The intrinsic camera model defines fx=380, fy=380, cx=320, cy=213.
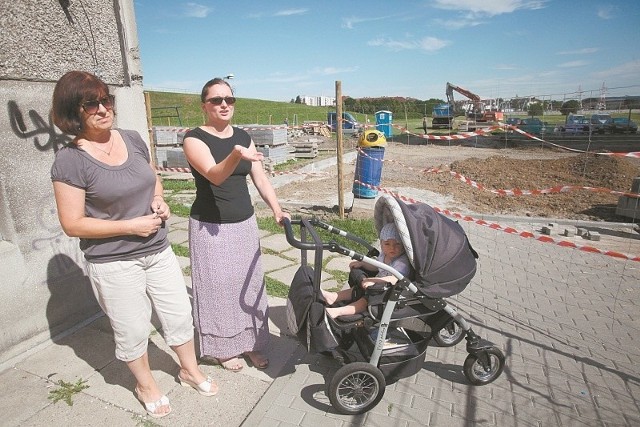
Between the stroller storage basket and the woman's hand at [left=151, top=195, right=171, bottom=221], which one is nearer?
the woman's hand at [left=151, top=195, right=171, bottom=221]

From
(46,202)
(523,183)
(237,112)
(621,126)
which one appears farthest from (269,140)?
(237,112)

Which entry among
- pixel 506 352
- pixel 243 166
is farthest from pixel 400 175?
pixel 243 166

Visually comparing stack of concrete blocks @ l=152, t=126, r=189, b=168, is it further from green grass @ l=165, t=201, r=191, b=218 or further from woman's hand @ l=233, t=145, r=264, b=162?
woman's hand @ l=233, t=145, r=264, b=162

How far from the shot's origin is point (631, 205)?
6758mm

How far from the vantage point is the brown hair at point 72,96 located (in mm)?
1835

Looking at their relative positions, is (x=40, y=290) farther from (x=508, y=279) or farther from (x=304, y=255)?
(x=508, y=279)

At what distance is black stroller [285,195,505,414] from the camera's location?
2.38 m

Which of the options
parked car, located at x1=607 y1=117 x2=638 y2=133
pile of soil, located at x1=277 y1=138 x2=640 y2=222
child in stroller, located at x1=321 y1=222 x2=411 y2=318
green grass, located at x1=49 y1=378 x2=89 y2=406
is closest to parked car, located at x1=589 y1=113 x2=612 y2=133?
parked car, located at x1=607 y1=117 x2=638 y2=133

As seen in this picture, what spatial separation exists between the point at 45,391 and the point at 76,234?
1.47 metres

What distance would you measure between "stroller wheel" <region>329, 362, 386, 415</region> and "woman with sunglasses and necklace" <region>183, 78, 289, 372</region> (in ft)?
A: 2.35

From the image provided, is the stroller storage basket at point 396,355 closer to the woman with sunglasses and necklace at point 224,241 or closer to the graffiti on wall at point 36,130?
the woman with sunglasses and necklace at point 224,241

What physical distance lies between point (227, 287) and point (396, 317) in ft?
3.79

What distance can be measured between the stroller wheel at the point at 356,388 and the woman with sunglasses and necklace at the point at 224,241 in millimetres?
715

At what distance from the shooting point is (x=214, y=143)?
7.77 ft
